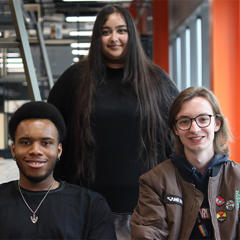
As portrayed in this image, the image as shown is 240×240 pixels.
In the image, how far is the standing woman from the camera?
6.42 feet

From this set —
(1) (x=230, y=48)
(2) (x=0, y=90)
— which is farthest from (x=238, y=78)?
(2) (x=0, y=90)

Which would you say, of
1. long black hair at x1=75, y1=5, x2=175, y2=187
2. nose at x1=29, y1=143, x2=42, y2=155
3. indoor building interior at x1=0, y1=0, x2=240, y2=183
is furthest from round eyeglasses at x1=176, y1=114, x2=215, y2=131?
indoor building interior at x1=0, y1=0, x2=240, y2=183

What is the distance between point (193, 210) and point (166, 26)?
32.3ft

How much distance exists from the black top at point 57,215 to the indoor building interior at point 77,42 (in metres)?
0.48

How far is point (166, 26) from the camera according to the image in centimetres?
1102

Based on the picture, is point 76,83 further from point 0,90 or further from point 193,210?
point 0,90

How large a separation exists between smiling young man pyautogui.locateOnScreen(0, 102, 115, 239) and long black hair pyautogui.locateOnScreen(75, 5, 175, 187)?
0.90 ft

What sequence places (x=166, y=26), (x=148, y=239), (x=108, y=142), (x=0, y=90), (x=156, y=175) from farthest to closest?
(x=166, y=26), (x=0, y=90), (x=108, y=142), (x=156, y=175), (x=148, y=239)

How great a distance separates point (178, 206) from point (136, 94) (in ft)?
1.96

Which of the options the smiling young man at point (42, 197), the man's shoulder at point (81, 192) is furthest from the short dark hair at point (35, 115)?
the man's shoulder at point (81, 192)

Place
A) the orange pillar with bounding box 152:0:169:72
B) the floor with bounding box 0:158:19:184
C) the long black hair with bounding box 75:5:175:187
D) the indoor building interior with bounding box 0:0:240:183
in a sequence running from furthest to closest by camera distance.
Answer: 1. the orange pillar with bounding box 152:0:169:72
2. the indoor building interior with bounding box 0:0:240:183
3. the floor with bounding box 0:158:19:184
4. the long black hair with bounding box 75:5:175:187

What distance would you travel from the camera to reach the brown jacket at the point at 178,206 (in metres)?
1.67

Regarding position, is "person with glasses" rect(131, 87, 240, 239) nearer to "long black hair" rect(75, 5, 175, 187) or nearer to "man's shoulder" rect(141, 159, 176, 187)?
"man's shoulder" rect(141, 159, 176, 187)

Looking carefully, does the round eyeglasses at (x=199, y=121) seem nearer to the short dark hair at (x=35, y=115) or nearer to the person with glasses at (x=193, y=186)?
the person with glasses at (x=193, y=186)
